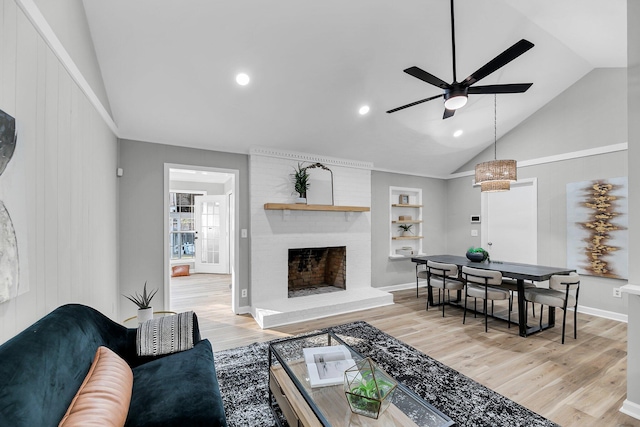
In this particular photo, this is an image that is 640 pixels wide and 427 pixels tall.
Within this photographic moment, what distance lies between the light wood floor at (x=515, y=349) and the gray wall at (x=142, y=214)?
1015 mm

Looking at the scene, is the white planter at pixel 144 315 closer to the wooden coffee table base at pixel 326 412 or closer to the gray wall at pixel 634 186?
the wooden coffee table base at pixel 326 412

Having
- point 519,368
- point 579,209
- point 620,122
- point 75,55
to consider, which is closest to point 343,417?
point 519,368

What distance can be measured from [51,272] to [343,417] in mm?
1813

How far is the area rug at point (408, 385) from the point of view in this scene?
194 centimetres

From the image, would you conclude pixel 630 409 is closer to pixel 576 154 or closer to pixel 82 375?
pixel 82 375

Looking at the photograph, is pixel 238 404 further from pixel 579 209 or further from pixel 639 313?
pixel 579 209

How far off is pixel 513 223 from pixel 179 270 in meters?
7.38

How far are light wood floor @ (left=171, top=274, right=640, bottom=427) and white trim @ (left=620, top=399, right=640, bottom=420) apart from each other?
0.04 meters

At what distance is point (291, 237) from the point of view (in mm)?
4438

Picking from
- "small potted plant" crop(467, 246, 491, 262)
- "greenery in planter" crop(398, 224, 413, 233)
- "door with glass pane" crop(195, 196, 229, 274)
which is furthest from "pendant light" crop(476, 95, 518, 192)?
"door with glass pane" crop(195, 196, 229, 274)

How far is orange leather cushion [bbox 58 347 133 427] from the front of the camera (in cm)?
110

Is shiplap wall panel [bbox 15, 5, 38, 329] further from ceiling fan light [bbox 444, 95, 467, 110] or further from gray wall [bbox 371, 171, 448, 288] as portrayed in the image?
gray wall [bbox 371, 171, 448, 288]

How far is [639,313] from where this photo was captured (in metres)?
2.00

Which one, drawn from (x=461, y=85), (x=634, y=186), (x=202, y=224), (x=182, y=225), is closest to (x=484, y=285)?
(x=634, y=186)
